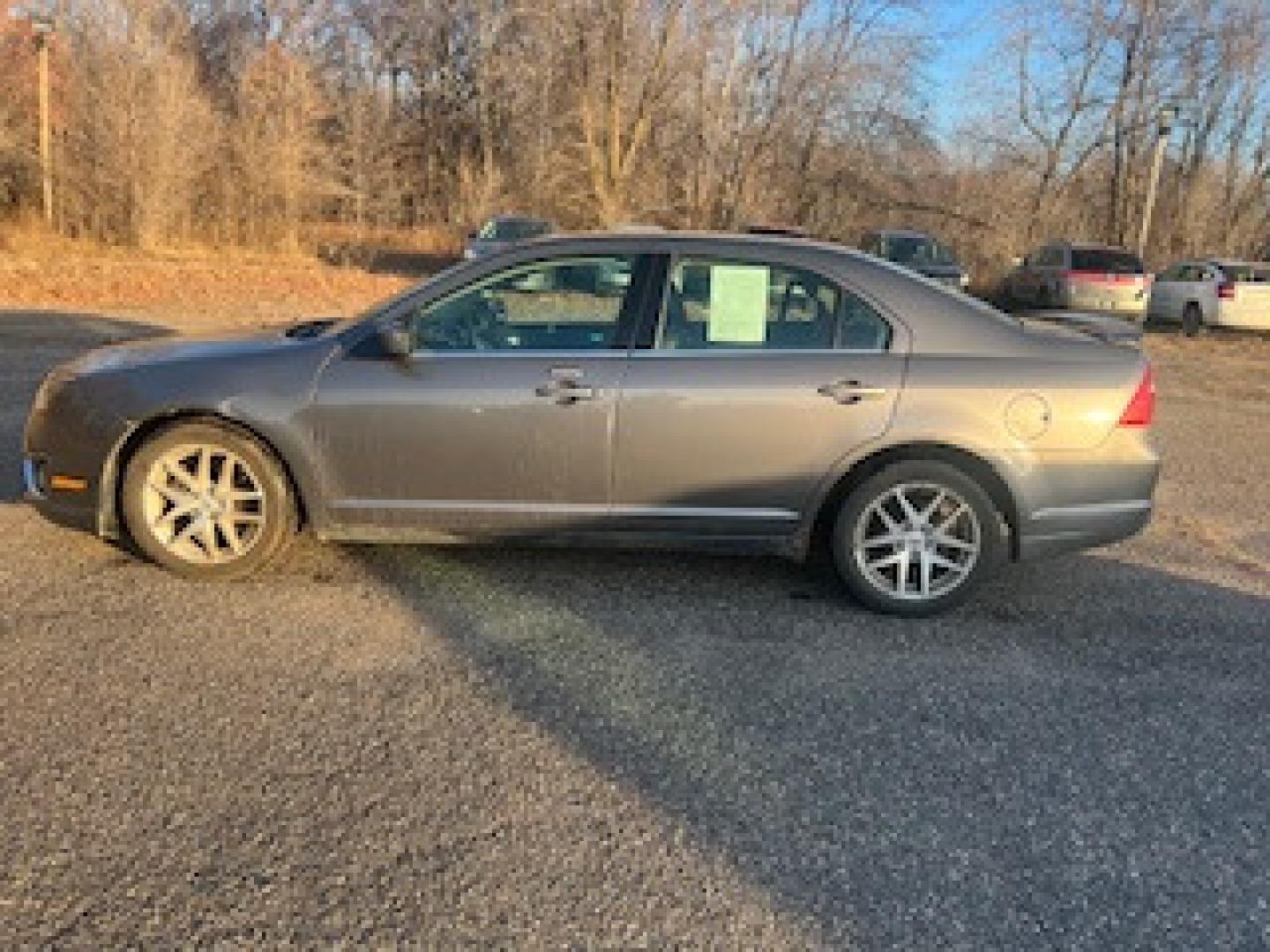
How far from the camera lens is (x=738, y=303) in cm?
435

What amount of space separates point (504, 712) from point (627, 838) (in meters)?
0.79

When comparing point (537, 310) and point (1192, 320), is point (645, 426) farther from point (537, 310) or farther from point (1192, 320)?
point (1192, 320)

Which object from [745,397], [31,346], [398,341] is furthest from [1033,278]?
[398,341]

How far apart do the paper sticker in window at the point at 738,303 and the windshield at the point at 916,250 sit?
16408mm

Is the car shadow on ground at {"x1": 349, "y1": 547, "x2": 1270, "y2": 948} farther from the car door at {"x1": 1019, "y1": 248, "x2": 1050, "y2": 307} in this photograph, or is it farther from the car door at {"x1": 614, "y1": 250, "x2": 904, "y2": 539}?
the car door at {"x1": 1019, "y1": 248, "x2": 1050, "y2": 307}

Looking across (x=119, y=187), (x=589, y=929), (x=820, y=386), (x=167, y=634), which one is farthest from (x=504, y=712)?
(x=119, y=187)

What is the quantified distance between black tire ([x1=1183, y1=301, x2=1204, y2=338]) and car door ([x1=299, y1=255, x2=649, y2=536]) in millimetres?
18042

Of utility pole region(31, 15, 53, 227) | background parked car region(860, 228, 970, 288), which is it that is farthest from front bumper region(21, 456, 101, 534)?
utility pole region(31, 15, 53, 227)

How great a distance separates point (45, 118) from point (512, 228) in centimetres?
1187

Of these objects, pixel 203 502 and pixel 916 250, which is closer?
pixel 203 502

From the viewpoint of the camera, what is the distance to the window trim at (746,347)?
14.0 ft

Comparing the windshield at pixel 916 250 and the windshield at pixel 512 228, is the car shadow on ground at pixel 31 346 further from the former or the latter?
the windshield at pixel 916 250

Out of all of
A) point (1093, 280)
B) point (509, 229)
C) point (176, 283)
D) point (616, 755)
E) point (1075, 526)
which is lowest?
point (616, 755)

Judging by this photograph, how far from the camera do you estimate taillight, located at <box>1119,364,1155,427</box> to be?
433 centimetres
